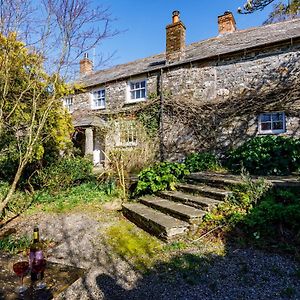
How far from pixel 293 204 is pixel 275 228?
0.64 m

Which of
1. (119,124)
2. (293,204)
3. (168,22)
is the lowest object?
(293,204)

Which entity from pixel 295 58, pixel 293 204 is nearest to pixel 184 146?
pixel 295 58

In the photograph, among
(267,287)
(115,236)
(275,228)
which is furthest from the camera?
(115,236)

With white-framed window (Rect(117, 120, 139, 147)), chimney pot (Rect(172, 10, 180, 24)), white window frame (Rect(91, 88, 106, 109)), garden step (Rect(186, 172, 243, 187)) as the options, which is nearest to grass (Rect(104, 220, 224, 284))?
garden step (Rect(186, 172, 243, 187))

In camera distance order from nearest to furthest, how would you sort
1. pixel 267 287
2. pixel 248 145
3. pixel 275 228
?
1. pixel 267 287
2. pixel 275 228
3. pixel 248 145

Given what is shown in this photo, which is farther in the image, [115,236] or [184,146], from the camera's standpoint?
[184,146]

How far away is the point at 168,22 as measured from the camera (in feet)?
44.3

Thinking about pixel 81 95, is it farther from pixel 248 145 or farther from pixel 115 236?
pixel 115 236

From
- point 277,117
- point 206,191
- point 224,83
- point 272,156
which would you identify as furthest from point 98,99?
point 206,191

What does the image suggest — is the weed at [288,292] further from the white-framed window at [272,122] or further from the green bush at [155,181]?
the white-framed window at [272,122]

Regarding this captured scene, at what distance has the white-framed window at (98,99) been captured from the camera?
15.8 meters

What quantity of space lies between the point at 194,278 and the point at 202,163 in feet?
23.2

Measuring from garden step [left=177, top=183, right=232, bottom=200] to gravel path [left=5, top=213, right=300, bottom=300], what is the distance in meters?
1.66

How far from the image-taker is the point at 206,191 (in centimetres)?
629
